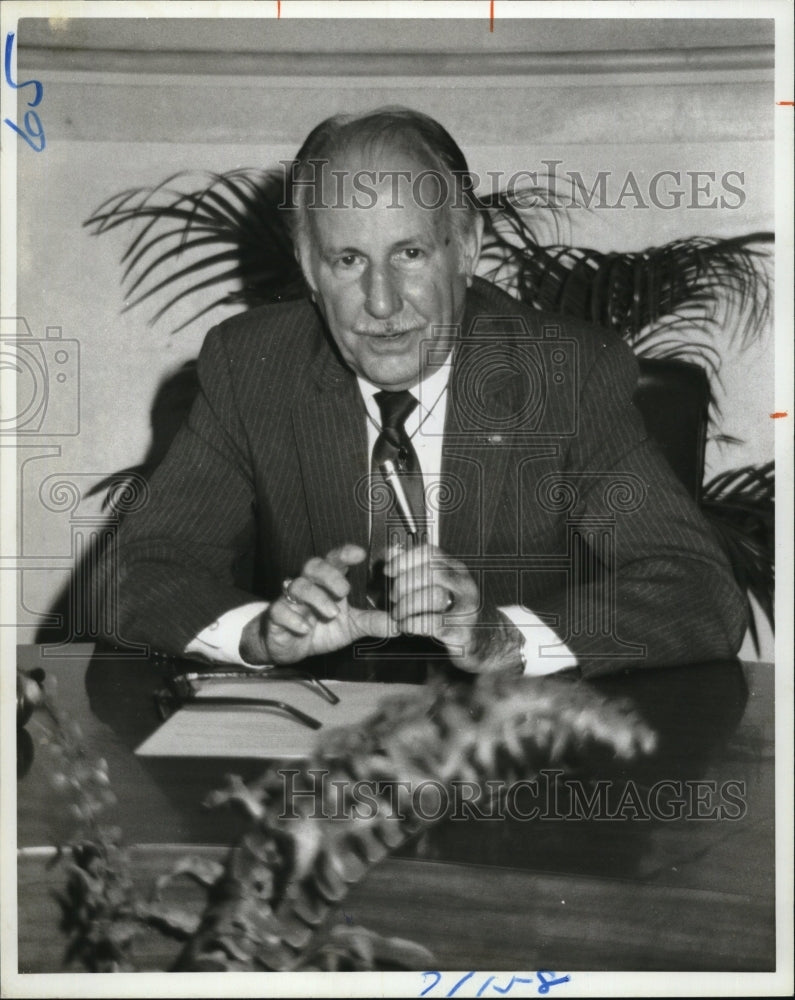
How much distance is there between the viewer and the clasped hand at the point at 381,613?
1325 mm

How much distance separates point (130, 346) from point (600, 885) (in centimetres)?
91

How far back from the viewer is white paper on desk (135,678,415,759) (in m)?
1.32

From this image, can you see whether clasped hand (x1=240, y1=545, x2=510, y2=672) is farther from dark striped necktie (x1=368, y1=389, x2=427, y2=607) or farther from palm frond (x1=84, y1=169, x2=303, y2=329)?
palm frond (x1=84, y1=169, x2=303, y2=329)

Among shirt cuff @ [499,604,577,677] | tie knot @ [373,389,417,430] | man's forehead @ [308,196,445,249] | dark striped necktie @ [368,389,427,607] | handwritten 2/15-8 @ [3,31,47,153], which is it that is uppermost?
handwritten 2/15-8 @ [3,31,47,153]

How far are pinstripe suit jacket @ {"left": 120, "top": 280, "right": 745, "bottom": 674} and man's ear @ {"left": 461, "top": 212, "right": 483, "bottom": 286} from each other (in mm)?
36

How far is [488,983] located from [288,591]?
559mm

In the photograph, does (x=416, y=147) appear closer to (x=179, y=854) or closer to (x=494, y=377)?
(x=494, y=377)

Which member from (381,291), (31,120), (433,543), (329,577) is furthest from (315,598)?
(31,120)

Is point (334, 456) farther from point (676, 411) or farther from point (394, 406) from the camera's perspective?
point (676, 411)

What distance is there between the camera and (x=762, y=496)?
1381 mm

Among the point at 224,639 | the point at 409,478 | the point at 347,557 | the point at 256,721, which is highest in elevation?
the point at 409,478

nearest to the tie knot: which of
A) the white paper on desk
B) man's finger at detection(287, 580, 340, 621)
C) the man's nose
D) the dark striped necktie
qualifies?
the dark striped necktie

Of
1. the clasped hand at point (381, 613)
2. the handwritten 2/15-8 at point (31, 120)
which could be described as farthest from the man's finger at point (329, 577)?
the handwritten 2/15-8 at point (31, 120)

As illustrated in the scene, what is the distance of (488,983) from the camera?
4.42 ft
